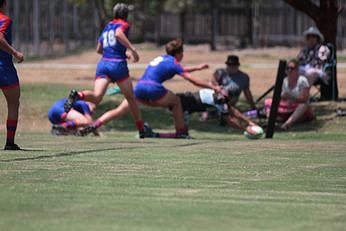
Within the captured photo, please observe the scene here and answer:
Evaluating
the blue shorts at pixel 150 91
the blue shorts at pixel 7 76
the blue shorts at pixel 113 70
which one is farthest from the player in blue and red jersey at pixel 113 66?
the blue shorts at pixel 7 76

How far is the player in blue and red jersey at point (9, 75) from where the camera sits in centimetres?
1266

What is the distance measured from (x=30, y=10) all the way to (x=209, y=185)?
3612 centimetres

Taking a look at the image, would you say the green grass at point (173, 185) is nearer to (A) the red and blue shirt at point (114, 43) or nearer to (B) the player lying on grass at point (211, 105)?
(A) the red and blue shirt at point (114, 43)

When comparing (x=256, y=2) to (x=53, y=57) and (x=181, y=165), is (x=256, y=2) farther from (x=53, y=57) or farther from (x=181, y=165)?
(x=181, y=165)

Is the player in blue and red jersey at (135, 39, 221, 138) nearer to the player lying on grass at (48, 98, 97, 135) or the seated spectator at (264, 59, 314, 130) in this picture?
the player lying on grass at (48, 98, 97, 135)

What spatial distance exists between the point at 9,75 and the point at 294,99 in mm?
7351

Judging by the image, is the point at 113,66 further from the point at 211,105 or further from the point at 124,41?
the point at 211,105

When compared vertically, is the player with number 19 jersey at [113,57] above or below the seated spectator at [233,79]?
above

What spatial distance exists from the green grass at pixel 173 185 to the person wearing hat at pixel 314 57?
17.3 feet

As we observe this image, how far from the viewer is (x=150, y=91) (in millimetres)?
16875

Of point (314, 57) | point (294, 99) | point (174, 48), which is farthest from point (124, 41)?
point (314, 57)

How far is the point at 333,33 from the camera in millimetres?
21719

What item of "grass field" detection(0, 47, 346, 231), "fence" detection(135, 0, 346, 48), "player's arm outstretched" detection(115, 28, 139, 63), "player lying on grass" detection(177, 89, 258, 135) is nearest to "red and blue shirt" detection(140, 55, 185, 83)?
"player lying on grass" detection(177, 89, 258, 135)

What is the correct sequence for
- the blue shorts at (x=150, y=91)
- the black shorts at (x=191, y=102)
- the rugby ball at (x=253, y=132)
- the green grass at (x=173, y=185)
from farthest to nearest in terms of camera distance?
1. the black shorts at (x=191, y=102)
2. the rugby ball at (x=253, y=132)
3. the blue shorts at (x=150, y=91)
4. the green grass at (x=173, y=185)
